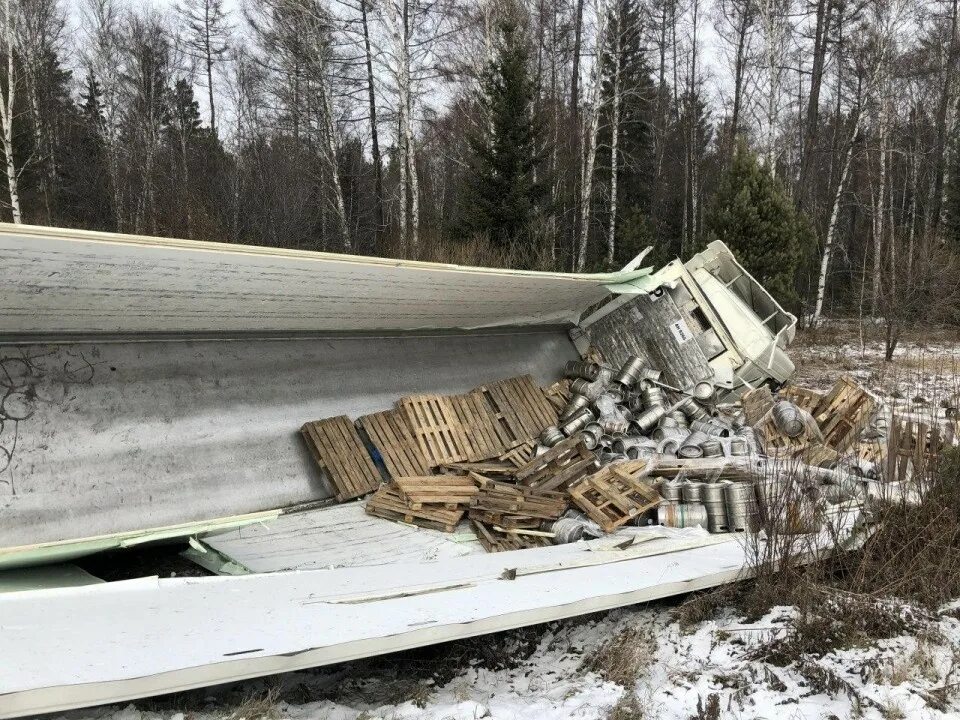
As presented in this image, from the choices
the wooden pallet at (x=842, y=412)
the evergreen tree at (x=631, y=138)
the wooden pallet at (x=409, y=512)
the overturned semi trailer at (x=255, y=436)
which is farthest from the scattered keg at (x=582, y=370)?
the evergreen tree at (x=631, y=138)

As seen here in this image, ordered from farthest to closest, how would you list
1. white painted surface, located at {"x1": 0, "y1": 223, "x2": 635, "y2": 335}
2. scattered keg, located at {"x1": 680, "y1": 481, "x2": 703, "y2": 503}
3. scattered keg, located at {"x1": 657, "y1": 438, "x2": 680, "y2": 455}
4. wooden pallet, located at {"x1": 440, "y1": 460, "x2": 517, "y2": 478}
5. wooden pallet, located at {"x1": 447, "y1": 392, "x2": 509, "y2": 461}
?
wooden pallet, located at {"x1": 447, "y1": 392, "x2": 509, "y2": 461}
scattered keg, located at {"x1": 657, "y1": 438, "x2": 680, "y2": 455}
wooden pallet, located at {"x1": 440, "y1": 460, "x2": 517, "y2": 478}
scattered keg, located at {"x1": 680, "y1": 481, "x2": 703, "y2": 503}
white painted surface, located at {"x1": 0, "y1": 223, "x2": 635, "y2": 335}

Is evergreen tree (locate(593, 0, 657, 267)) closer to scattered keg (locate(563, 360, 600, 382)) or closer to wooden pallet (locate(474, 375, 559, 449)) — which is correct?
scattered keg (locate(563, 360, 600, 382))

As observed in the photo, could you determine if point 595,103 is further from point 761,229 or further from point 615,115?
point 761,229

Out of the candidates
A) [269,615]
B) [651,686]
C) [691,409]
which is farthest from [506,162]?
[269,615]

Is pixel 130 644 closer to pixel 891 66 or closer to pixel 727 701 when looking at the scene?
pixel 727 701

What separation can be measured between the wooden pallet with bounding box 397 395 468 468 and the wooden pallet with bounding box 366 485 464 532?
38.1 inches

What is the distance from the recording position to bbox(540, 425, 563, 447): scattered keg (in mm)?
9047

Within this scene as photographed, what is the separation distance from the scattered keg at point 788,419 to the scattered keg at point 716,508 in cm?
295

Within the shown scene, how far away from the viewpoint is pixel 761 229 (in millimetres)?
17109

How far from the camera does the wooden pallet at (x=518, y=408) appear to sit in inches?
370

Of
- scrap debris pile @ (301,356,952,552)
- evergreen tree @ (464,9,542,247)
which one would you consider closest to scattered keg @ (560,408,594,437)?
scrap debris pile @ (301,356,952,552)

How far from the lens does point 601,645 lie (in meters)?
4.49

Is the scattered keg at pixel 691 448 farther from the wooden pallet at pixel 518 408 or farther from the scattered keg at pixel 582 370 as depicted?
the scattered keg at pixel 582 370

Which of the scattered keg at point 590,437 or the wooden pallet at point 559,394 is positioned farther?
the wooden pallet at point 559,394
